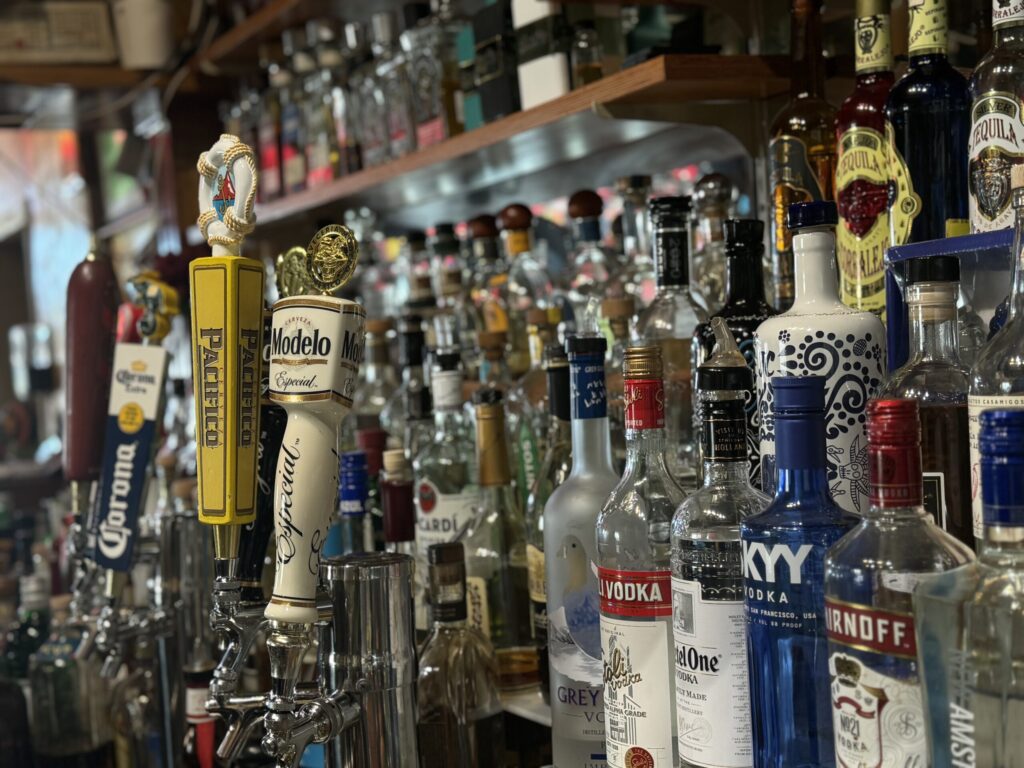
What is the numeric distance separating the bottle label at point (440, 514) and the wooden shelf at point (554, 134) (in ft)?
1.68

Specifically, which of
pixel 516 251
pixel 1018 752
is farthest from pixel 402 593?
pixel 516 251

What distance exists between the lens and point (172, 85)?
2773 mm

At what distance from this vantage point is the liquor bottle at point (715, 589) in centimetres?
87

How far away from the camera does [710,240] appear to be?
1.52 m

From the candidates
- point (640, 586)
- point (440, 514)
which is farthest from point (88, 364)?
point (640, 586)

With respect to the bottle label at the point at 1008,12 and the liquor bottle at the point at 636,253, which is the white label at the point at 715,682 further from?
the liquor bottle at the point at 636,253

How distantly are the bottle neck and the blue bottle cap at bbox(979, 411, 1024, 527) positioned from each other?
23.8 inches

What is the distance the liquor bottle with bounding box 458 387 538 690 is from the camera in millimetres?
1407

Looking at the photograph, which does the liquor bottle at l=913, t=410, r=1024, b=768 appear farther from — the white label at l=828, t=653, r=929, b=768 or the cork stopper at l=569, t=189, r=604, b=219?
the cork stopper at l=569, t=189, r=604, b=219

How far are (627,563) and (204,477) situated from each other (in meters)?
0.37

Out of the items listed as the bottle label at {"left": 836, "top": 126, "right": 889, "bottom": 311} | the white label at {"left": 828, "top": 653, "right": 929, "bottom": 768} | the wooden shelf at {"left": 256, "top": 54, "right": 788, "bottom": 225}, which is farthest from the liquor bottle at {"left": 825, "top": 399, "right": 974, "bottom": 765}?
the wooden shelf at {"left": 256, "top": 54, "right": 788, "bottom": 225}

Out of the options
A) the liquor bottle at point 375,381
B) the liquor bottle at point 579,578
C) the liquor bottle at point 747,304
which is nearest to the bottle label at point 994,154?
the liquor bottle at point 747,304

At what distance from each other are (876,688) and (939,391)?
0.83ft

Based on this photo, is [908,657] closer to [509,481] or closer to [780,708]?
[780,708]
